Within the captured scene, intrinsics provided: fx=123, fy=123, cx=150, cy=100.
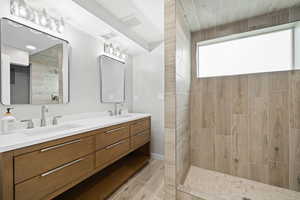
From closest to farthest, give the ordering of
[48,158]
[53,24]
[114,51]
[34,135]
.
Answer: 1. [48,158]
2. [34,135]
3. [53,24]
4. [114,51]

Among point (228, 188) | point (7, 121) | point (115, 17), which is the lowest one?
point (228, 188)

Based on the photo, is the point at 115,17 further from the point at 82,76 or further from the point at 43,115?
the point at 43,115

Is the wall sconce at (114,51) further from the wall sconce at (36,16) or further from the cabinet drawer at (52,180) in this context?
the cabinet drawer at (52,180)

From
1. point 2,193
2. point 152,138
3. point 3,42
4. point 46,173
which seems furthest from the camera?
point 152,138

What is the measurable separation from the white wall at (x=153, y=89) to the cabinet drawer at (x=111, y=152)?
877 mm

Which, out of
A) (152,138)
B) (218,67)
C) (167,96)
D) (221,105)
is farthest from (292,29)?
(152,138)

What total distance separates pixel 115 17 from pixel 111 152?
6.06 ft

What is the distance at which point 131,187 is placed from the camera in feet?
5.35

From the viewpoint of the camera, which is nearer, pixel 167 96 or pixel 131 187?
pixel 167 96

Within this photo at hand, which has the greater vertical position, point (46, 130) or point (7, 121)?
point (7, 121)

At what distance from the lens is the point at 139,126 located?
206cm

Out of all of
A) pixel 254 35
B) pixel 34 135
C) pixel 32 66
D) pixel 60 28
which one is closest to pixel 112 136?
pixel 34 135

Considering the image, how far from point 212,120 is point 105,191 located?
5.16ft

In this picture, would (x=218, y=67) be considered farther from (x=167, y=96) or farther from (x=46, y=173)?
(x=46, y=173)
